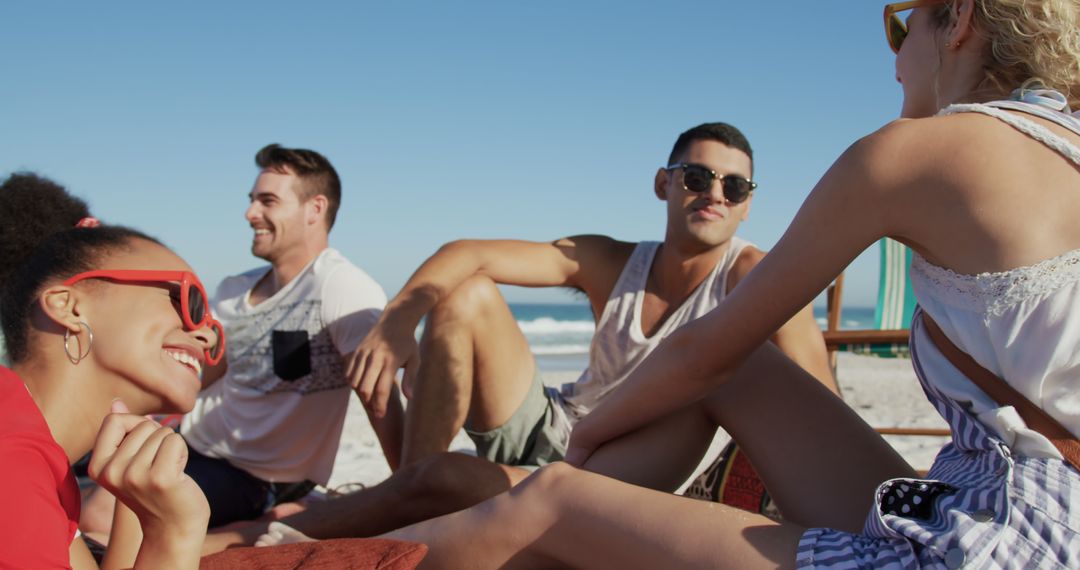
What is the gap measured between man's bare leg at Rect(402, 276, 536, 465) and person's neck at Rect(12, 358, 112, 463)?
1.37 metres

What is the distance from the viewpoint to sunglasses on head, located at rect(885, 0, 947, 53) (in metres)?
1.79

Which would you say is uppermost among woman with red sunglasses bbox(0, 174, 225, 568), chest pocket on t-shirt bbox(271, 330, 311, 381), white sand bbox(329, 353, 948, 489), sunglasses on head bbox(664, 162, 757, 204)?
sunglasses on head bbox(664, 162, 757, 204)

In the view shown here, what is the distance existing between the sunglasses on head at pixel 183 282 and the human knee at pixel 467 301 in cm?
108

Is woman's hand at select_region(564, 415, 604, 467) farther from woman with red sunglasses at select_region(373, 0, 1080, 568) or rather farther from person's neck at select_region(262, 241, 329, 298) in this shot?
person's neck at select_region(262, 241, 329, 298)

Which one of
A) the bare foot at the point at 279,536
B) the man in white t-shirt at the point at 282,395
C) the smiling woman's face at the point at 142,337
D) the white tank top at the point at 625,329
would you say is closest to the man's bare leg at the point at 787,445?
the bare foot at the point at 279,536

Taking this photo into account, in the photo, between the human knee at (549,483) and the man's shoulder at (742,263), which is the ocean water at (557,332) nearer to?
the man's shoulder at (742,263)

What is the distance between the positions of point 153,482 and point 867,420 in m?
8.80

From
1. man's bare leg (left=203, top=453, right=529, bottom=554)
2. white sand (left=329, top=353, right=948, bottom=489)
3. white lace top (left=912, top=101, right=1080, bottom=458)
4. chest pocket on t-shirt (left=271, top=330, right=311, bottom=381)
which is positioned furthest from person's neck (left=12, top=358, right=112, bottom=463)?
white sand (left=329, top=353, right=948, bottom=489)

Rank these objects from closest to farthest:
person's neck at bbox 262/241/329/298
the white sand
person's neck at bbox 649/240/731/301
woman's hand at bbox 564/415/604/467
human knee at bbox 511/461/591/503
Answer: human knee at bbox 511/461/591/503, woman's hand at bbox 564/415/604/467, person's neck at bbox 649/240/731/301, person's neck at bbox 262/241/329/298, the white sand

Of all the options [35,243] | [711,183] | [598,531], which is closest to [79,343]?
[35,243]

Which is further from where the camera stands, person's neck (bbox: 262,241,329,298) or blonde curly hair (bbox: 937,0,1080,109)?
person's neck (bbox: 262,241,329,298)

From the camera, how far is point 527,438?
3.27 metres

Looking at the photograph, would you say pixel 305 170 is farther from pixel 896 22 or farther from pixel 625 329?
pixel 896 22

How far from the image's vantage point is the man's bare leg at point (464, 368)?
3.09 meters
